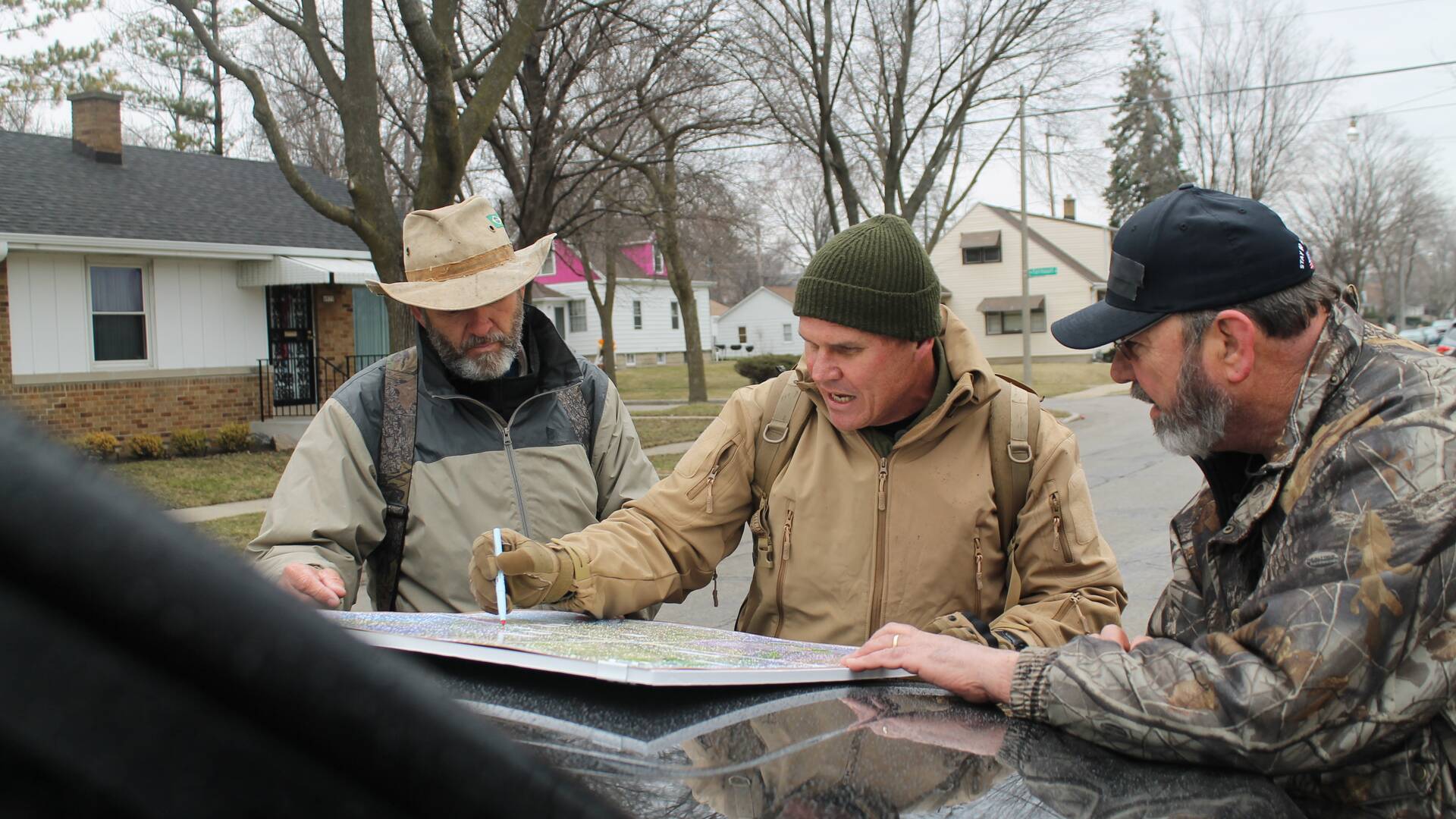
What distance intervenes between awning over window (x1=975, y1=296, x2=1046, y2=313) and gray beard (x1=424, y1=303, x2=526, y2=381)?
4802cm

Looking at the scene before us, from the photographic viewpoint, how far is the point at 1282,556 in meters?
1.65

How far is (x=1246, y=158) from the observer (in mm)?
42531

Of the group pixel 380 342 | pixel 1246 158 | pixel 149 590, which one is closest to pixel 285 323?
pixel 380 342

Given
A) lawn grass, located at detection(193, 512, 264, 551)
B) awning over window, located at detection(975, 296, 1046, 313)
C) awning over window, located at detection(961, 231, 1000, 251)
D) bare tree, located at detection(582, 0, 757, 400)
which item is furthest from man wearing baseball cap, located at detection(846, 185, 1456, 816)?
awning over window, located at detection(961, 231, 1000, 251)

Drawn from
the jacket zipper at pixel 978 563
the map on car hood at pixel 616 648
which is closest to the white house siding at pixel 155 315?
the map on car hood at pixel 616 648

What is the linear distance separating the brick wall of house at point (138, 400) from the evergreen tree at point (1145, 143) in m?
45.7

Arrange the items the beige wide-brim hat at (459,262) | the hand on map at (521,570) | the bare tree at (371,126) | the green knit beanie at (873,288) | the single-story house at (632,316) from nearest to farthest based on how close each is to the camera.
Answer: the hand on map at (521,570) → the green knit beanie at (873,288) → the beige wide-brim hat at (459,262) → the bare tree at (371,126) → the single-story house at (632,316)

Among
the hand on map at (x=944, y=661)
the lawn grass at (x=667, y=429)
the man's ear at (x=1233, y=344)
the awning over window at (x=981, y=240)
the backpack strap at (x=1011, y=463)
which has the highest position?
the awning over window at (x=981, y=240)

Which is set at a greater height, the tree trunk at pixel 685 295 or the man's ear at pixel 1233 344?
the tree trunk at pixel 685 295

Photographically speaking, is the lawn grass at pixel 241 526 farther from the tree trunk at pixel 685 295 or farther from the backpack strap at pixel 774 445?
the tree trunk at pixel 685 295

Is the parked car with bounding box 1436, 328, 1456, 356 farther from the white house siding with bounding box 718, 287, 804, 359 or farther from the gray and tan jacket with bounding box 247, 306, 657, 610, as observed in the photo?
the white house siding with bounding box 718, 287, 804, 359

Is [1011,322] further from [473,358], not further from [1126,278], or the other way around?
[1126,278]

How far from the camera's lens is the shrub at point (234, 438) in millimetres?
17188

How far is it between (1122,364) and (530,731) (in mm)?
1285
